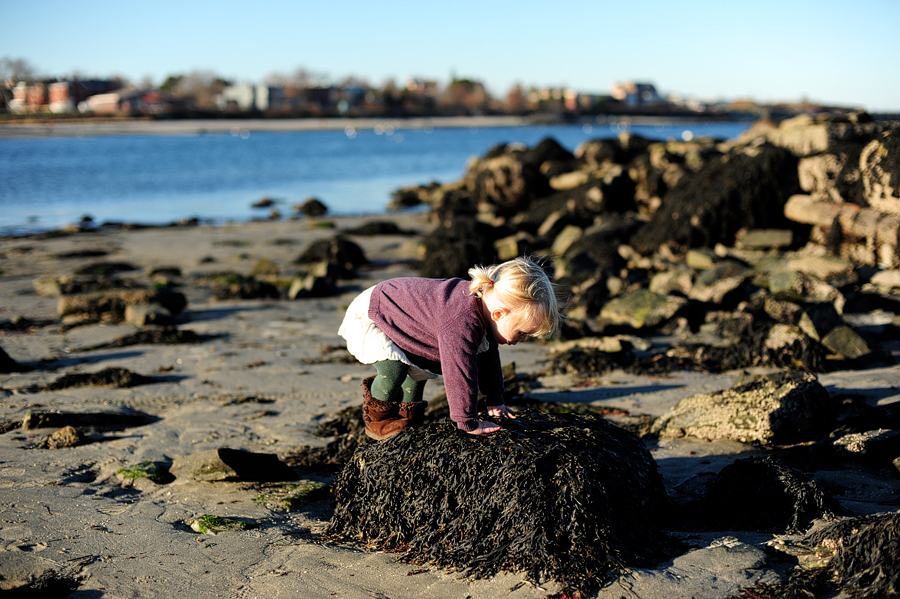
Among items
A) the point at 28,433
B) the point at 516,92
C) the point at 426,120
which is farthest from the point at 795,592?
the point at 516,92


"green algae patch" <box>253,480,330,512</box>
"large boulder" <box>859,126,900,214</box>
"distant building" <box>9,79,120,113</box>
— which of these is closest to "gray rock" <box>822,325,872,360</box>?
"large boulder" <box>859,126,900,214</box>

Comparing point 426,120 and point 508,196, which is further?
point 426,120

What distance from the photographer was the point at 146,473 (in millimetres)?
4668

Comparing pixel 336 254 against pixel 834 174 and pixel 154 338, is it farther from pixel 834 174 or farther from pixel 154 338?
pixel 834 174

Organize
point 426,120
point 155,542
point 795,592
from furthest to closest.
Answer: point 426,120
point 155,542
point 795,592

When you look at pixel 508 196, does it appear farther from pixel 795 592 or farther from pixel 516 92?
pixel 516 92

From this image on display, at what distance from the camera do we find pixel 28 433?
5285mm

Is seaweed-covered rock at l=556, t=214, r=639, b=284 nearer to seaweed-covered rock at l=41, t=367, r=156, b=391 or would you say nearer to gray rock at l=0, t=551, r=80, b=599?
seaweed-covered rock at l=41, t=367, r=156, b=391

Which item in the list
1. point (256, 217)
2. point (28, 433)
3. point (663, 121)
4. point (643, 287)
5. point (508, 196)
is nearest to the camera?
point (28, 433)

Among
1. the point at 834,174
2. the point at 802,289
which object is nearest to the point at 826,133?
the point at 834,174

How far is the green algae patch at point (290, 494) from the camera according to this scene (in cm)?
434

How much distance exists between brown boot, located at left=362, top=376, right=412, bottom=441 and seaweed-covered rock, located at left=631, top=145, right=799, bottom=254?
28.0ft

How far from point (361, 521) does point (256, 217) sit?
19.3 meters

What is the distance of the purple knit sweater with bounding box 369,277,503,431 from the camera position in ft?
12.2
